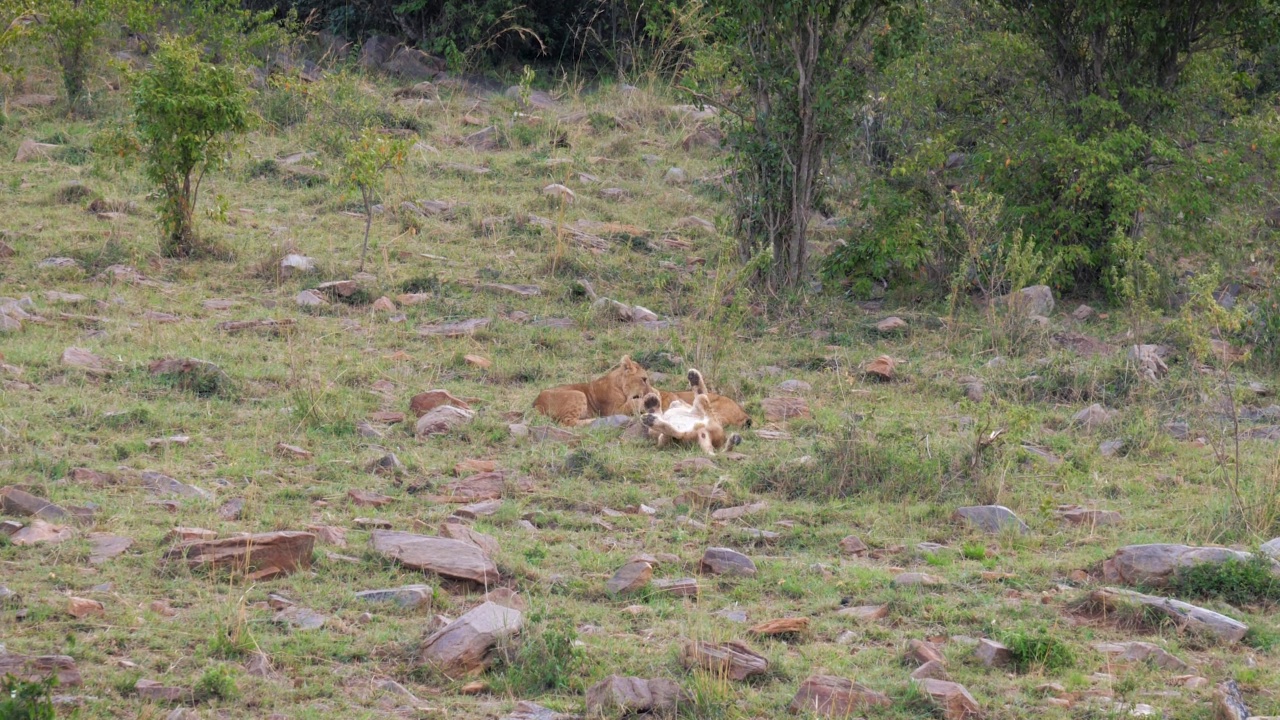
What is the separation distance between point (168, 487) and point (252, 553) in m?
1.25

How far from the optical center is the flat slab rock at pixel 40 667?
13.7ft

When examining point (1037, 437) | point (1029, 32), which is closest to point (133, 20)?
point (1029, 32)

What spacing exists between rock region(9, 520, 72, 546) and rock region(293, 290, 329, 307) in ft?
16.2

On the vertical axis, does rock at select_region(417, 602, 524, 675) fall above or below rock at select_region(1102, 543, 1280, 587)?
below

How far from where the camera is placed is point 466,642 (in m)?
4.58

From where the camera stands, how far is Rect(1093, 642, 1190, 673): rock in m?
4.69

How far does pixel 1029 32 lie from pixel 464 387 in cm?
671

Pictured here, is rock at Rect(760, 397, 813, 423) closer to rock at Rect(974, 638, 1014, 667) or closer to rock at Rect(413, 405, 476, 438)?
rock at Rect(413, 405, 476, 438)

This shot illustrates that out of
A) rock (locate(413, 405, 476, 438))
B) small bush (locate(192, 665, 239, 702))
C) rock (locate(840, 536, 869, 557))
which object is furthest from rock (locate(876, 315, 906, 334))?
small bush (locate(192, 665, 239, 702))

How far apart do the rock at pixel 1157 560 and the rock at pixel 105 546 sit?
165 inches

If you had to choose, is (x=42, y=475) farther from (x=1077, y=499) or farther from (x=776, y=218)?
(x=776, y=218)

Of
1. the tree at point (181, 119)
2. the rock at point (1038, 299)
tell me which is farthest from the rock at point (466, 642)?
the tree at point (181, 119)

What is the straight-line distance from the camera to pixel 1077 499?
696 centimetres

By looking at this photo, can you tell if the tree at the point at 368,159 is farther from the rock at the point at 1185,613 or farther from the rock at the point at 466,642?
the rock at the point at 1185,613
